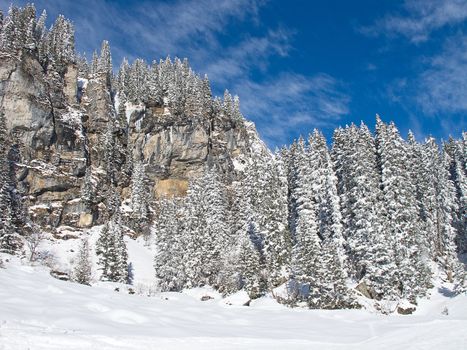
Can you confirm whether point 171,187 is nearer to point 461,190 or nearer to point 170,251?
→ point 170,251

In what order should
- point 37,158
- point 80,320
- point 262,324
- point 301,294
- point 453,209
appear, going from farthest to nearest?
1. point 37,158
2. point 453,209
3. point 301,294
4. point 262,324
5. point 80,320

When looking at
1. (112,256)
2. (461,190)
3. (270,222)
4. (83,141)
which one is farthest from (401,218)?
(83,141)

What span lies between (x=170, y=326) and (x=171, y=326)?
0.16 feet

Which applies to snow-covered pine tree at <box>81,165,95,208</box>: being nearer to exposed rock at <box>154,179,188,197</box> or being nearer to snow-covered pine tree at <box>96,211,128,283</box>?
exposed rock at <box>154,179,188,197</box>

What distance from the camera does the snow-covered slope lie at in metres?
13.6

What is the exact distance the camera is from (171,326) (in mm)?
17672

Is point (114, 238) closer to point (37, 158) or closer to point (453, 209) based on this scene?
point (37, 158)

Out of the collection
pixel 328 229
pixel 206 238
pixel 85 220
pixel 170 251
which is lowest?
pixel 328 229

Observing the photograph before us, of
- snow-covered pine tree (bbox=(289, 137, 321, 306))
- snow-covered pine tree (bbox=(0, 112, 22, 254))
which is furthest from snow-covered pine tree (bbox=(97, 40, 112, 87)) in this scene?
snow-covered pine tree (bbox=(289, 137, 321, 306))

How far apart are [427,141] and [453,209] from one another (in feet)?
48.0

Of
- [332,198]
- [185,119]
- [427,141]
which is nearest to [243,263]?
[332,198]

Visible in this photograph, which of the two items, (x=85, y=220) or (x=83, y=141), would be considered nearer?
(x=85, y=220)

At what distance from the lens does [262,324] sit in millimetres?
20703

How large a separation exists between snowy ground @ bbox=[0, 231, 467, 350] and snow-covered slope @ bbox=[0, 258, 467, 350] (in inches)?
1.2
